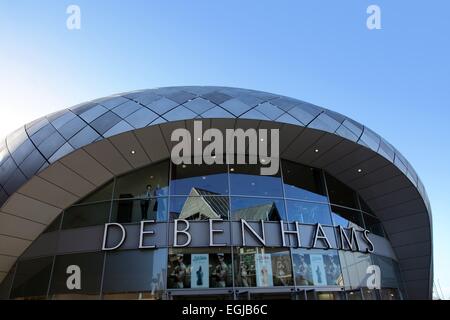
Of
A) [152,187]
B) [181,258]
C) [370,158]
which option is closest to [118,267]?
[181,258]

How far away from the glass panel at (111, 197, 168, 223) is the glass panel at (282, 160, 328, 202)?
490cm

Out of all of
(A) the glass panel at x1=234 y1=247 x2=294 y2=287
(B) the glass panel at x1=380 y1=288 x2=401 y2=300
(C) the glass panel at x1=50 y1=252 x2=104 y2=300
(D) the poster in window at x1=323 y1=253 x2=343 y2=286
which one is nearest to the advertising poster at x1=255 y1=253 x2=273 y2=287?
(A) the glass panel at x1=234 y1=247 x2=294 y2=287

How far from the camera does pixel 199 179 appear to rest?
13.2 metres

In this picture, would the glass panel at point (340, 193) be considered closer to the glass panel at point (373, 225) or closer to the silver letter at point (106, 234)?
the glass panel at point (373, 225)

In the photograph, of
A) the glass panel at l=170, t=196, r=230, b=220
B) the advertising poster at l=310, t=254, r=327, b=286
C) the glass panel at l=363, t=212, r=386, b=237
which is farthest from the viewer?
the glass panel at l=363, t=212, r=386, b=237

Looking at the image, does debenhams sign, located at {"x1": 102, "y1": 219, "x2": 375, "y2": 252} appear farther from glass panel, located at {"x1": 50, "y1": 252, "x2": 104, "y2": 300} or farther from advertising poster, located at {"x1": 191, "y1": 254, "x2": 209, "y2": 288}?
glass panel, located at {"x1": 50, "y1": 252, "x2": 104, "y2": 300}

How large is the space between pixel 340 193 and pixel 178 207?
7.58 metres

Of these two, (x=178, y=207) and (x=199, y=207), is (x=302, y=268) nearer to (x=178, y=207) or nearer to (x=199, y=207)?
(x=199, y=207)

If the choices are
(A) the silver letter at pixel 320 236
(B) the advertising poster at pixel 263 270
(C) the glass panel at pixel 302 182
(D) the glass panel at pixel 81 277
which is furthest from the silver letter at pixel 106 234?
(A) the silver letter at pixel 320 236

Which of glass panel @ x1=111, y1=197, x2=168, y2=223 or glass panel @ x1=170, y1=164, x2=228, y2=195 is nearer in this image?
glass panel @ x1=111, y1=197, x2=168, y2=223

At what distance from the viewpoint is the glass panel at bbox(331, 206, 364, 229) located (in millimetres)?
13992

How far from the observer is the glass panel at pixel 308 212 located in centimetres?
1302

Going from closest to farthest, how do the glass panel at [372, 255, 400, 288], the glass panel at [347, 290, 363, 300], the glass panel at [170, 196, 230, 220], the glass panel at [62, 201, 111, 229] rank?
the glass panel at [170, 196, 230, 220], the glass panel at [347, 290, 363, 300], the glass panel at [62, 201, 111, 229], the glass panel at [372, 255, 400, 288]
